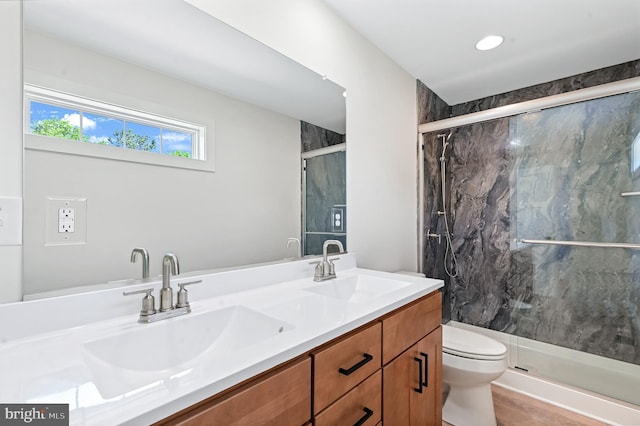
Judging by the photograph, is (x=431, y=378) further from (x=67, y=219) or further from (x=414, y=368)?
(x=67, y=219)

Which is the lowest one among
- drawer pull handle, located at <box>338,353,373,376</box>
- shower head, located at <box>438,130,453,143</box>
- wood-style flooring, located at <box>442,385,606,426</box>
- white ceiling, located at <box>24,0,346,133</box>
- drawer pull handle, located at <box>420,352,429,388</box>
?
wood-style flooring, located at <box>442,385,606,426</box>

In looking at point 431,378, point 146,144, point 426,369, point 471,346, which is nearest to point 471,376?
point 471,346

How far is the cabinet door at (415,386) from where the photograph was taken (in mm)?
996

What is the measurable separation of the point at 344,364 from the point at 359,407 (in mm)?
162

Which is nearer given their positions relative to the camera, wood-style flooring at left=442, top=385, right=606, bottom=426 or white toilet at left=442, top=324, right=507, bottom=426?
white toilet at left=442, top=324, right=507, bottom=426

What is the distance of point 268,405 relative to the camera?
0.60 meters

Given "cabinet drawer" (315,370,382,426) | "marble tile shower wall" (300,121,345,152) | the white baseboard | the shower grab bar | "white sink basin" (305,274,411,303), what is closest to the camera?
"cabinet drawer" (315,370,382,426)

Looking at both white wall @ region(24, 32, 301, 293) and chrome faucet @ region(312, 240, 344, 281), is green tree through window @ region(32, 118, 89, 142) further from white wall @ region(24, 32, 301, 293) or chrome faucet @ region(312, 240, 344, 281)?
chrome faucet @ region(312, 240, 344, 281)

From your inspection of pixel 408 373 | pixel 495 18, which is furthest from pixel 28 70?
pixel 495 18

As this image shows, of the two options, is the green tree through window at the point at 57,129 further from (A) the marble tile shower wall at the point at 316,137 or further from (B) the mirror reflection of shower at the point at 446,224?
(B) the mirror reflection of shower at the point at 446,224

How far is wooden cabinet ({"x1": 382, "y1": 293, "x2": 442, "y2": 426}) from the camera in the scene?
997mm

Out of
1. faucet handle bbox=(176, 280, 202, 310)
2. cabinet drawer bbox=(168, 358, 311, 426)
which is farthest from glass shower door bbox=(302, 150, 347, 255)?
cabinet drawer bbox=(168, 358, 311, 426)

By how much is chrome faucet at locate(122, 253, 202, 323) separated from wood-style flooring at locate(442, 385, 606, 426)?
5.50 ft

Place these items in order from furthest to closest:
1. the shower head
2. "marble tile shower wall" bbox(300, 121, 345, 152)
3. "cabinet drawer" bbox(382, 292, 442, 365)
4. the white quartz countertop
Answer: the shower head → "marble tile shower wall" bbox(300, 121, 345, 152) → "cabinet drawer" bbox(382, 292, 442, 365) → the white quartz countertop
